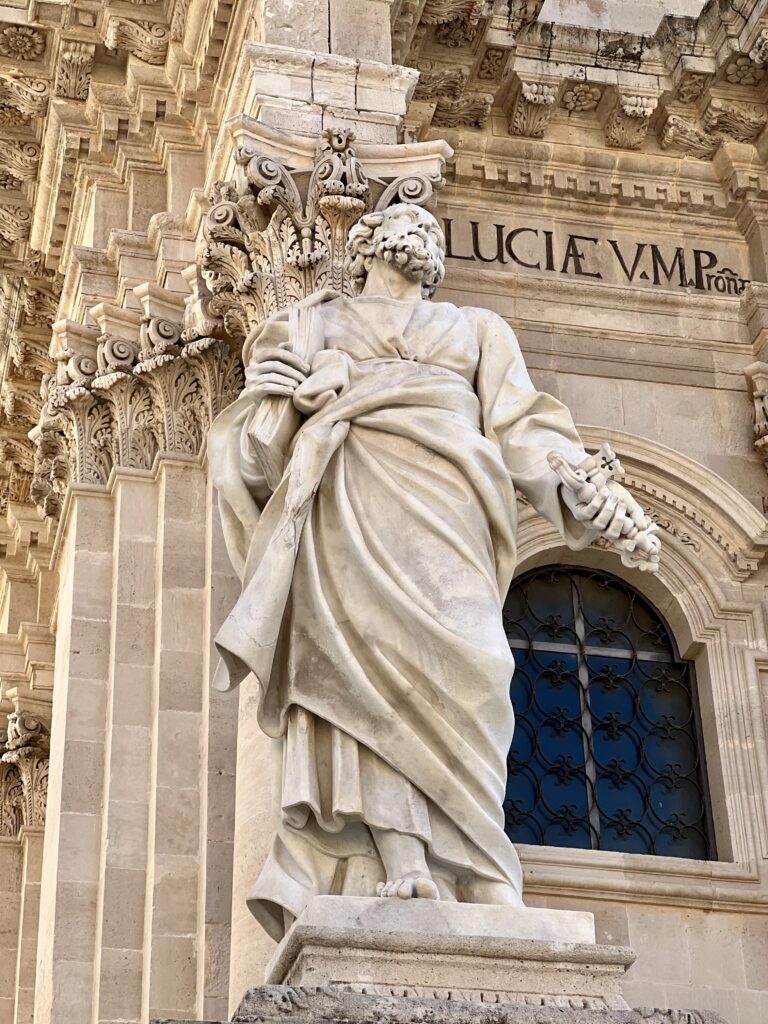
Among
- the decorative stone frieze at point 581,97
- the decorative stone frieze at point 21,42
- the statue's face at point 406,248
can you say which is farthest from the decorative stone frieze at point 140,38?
the statue's face at point 406,248

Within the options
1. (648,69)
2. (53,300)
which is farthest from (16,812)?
(648,69)

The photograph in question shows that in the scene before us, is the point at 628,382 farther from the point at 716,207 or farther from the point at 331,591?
the point at 331,591

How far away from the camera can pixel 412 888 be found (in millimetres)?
7340

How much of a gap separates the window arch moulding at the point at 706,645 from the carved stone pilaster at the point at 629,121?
7.62 feet

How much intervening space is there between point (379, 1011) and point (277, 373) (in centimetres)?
287

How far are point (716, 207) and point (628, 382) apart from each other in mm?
1659

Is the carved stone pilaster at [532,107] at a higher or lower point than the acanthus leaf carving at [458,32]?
lower

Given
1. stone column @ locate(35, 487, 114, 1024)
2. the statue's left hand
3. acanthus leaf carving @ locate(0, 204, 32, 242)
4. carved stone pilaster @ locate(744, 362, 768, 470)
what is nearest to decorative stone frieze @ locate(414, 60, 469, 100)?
carved stone pilaster @ locate(744, 362, 768, 470)

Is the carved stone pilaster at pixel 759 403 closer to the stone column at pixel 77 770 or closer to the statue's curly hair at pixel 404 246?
the stone column at pixel 77 770

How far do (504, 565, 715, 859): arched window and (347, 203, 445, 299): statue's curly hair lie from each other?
4.02 m

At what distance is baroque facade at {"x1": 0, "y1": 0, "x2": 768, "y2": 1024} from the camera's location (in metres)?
11.4

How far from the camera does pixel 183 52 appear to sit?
1370 cm

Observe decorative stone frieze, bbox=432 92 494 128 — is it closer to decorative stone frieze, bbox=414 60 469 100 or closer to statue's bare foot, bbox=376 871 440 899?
decorative stone frieze, bbox=414 60 469 100

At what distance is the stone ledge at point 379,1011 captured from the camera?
662 cm
